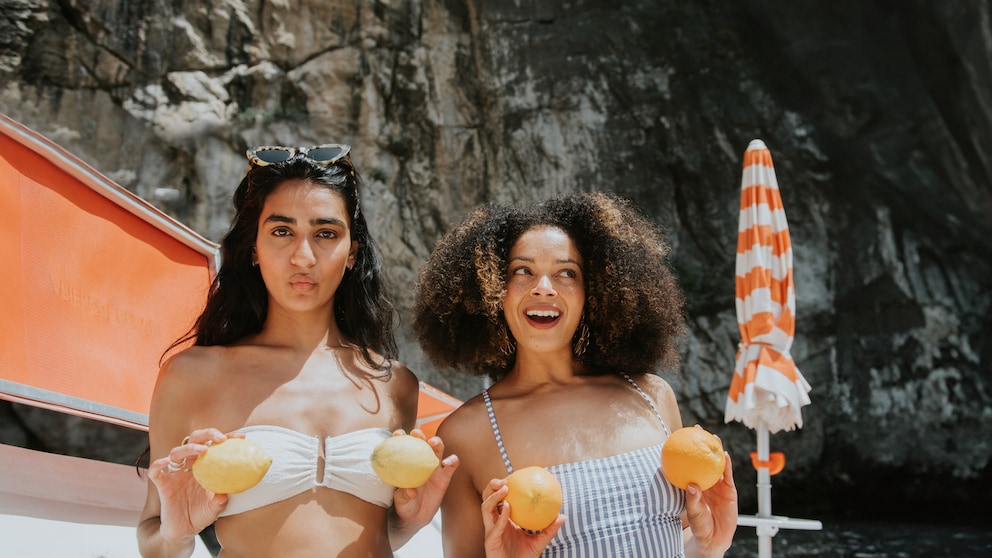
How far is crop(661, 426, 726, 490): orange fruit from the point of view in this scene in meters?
1.85

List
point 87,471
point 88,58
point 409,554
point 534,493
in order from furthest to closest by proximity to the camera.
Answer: point 88,58
point 409,554
point 87,471
point 534,493

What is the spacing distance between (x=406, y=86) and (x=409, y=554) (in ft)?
29.9

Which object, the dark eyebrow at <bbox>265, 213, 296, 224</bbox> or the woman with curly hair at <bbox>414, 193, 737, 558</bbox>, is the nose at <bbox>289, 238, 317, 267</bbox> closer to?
the dark eyebrow at <bbox>265, 213, 296, 224</bbox>

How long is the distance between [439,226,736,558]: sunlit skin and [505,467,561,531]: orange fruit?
208 millimetres

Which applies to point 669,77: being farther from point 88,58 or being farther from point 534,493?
point 534,493

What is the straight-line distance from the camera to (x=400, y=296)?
1117cm

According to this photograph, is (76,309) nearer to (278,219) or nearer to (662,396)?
(278,219)

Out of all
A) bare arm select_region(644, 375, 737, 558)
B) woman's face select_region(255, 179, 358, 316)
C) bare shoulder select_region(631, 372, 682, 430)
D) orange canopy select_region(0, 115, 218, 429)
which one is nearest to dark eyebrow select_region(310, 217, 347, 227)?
woman's face select_region(255, 179, 358, 316)

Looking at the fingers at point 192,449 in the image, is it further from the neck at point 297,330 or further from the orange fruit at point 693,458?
the orange fruit at point 693,458

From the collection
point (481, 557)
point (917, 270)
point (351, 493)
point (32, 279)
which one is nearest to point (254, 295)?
point (351, 493)

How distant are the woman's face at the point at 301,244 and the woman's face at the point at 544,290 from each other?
1.64ft

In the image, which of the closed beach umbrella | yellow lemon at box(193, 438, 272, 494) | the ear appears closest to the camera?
yellow lemon at box(193, 438, 272, 494)

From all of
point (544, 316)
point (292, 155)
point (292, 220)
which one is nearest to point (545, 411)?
point (544, 316)

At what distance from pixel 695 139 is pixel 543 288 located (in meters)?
11.0
